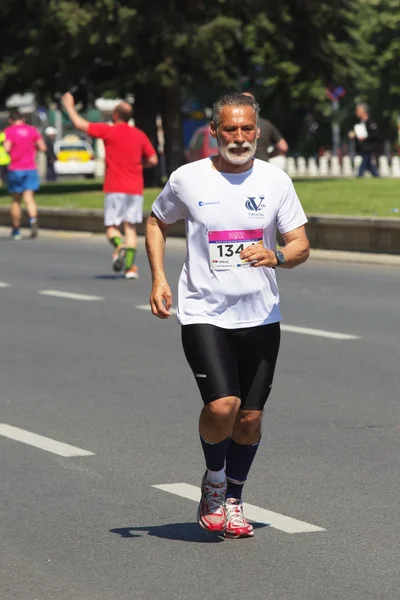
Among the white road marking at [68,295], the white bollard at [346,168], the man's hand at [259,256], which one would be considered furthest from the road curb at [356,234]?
the white bollard at [346,168]

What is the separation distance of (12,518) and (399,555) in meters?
1.62

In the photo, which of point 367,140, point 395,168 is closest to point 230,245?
point 367,140

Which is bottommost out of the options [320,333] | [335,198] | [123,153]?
[335,198]

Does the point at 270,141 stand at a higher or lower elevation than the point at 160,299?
lower

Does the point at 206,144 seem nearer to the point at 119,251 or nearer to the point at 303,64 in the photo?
the point at 303,64

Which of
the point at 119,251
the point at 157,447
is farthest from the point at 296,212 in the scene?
the point at 119,251

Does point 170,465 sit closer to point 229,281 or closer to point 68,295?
point 229,281

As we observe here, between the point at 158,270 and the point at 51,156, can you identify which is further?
the point at 51,156

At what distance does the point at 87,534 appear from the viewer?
6184 mm

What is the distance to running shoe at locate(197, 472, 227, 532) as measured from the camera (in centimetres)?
607

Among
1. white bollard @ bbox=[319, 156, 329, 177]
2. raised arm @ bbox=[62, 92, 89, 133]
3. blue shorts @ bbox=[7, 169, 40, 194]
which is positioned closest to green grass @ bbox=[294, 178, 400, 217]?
blue shorts @ bbox=[7, 169, 40, 194]

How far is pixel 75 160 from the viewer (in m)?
61.8

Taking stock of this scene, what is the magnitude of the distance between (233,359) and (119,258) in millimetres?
11871

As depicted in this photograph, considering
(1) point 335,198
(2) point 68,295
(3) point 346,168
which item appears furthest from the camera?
(3) point 346,168
